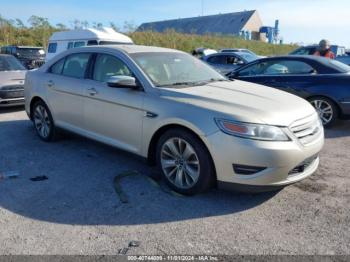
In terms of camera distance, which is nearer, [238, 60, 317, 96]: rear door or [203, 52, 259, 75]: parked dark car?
[238, 60, 317, 96]: rear door

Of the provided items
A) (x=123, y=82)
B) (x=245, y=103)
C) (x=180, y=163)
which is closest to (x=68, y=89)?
(x=123, y=82)

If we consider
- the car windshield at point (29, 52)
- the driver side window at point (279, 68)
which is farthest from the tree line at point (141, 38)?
the driver side window at point (279, 68)

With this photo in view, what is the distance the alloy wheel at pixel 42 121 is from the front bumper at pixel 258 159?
138 inches

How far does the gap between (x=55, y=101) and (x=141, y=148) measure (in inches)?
84.0

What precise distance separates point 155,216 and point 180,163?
697 mm

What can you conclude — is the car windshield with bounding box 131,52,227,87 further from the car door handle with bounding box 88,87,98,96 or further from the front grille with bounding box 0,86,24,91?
the front grille with bounding box 0,86,24,91

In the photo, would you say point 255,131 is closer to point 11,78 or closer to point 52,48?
point 11,78

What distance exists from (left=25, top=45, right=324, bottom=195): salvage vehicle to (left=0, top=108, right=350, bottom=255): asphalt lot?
0.31 meters

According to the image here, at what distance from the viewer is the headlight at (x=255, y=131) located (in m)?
3.44

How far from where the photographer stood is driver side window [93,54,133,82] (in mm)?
4651

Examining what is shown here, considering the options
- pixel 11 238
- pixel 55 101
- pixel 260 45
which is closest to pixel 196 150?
pixel 11 238

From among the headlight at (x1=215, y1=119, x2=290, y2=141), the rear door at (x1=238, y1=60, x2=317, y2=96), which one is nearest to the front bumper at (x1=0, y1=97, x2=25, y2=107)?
the rear door at (x1=238, y1=60, x2=317, y2=96)

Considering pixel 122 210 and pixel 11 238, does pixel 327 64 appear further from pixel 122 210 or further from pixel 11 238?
pixel 11 238

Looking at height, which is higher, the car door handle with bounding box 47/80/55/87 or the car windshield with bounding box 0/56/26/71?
the car windshield with bounding box 0/56/26/71
